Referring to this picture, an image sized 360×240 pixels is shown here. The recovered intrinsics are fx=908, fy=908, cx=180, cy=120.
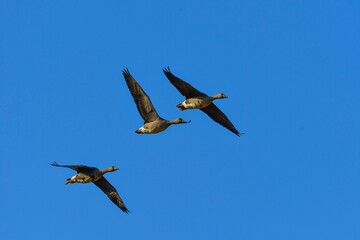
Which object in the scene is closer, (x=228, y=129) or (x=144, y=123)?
(x=144, y=123)

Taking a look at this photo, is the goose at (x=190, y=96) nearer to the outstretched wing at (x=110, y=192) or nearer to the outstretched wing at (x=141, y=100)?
the outstretched wing at (x=141, y=100)

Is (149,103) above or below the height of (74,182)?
above

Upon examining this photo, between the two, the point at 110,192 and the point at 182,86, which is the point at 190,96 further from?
the point at 110,192

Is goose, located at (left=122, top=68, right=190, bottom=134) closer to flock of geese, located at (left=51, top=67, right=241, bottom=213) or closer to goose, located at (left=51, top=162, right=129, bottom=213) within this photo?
flock of geese, located at (left=51, top=67, right=241, bottom=213)

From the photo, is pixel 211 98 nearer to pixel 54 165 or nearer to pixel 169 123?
pixel 169 123

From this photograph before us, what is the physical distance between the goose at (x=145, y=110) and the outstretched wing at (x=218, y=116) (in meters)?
3.16

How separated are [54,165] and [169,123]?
13.7ft

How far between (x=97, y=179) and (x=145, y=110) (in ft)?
11.0

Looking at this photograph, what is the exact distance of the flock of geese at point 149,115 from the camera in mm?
31047

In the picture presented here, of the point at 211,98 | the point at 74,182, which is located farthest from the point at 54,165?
the point at 211,98

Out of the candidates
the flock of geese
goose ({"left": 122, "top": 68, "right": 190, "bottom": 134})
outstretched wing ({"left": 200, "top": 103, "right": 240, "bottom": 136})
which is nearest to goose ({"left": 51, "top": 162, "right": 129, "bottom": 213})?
the flock of geese

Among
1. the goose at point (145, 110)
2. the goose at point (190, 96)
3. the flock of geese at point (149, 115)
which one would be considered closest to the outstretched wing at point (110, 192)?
the flock of geese at point (149, 115)

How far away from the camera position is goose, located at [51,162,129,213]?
104 feet

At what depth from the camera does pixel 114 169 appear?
107 feet
